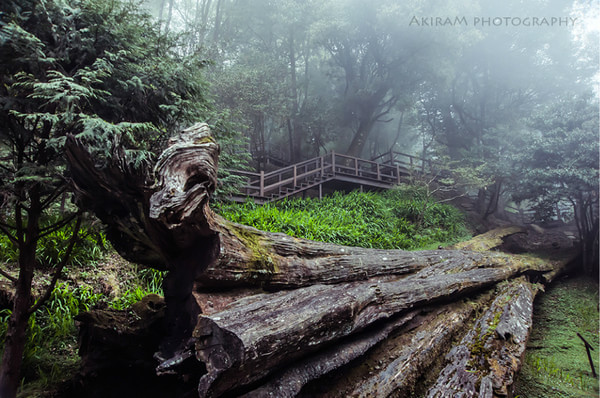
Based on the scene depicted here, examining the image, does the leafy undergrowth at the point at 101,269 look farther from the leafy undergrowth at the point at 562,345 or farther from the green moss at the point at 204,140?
the leafy undergrowth at the point at 562,345

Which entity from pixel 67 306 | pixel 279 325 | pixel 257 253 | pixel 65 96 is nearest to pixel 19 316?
pixel 67 306

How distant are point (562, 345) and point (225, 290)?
5.17 m

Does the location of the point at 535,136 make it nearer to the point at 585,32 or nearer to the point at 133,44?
the point at 133,44

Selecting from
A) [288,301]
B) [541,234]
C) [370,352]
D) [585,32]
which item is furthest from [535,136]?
[585,32]

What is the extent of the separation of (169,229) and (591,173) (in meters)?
10.1

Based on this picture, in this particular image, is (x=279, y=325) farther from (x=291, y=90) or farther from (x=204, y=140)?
(x=291, y=90)

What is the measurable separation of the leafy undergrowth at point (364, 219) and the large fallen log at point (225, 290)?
12.4 ft

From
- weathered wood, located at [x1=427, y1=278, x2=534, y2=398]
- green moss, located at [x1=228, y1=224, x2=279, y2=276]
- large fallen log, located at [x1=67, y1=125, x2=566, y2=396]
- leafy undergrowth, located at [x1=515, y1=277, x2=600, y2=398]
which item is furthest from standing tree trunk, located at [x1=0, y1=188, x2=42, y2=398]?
leafy undergrowth, located at [x1=515, y1=277, x2=600, y2=398]

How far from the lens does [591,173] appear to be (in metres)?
7.79

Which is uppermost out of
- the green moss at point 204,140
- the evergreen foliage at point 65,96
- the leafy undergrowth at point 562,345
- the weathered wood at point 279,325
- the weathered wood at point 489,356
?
the evergreen foliage at point 65,96

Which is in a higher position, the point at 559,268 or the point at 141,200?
the point at 141,200

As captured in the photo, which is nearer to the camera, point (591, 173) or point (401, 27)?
point (591, 173)


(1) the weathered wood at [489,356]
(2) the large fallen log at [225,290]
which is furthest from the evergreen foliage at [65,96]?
(1) the weathered wood at [489,356]

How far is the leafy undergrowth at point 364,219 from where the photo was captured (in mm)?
7488
